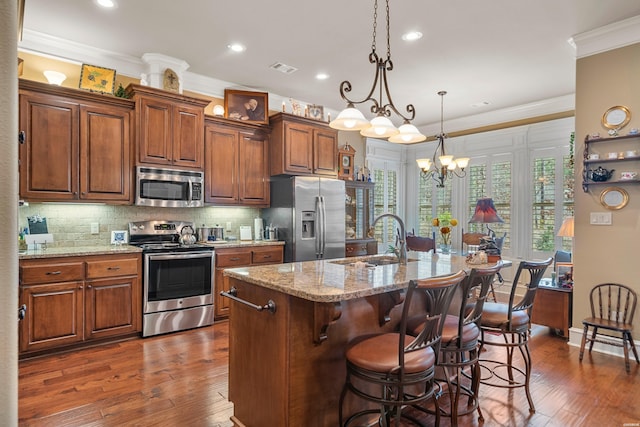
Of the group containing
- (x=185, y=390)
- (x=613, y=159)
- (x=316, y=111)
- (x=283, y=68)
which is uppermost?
(x=283, y=68)

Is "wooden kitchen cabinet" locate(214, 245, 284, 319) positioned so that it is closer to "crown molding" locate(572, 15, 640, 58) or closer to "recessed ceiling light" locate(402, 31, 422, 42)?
"recessed ceiling light" locate(402, 31, 422, 42)

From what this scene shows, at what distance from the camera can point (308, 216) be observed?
5.06 m

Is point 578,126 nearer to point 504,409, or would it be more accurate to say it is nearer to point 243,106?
point 504,409

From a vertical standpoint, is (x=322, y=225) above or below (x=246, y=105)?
below

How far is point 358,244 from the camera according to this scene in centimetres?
582

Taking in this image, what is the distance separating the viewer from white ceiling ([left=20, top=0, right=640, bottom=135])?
3.25 m

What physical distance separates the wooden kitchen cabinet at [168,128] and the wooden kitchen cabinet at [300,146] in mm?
1046

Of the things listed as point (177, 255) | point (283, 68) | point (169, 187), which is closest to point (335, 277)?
point (177, 255)

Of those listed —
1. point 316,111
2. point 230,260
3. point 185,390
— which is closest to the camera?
point 185,390

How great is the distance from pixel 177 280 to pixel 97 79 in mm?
2353

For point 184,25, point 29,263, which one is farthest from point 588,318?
point 29,263

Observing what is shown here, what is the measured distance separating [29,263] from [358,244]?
4073 millimetres

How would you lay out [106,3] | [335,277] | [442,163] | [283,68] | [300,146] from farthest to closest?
[442,163] → [300,146] → [283,68] → [106,3] → [335,277]

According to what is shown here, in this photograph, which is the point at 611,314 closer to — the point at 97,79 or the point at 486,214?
the point at 486,214
